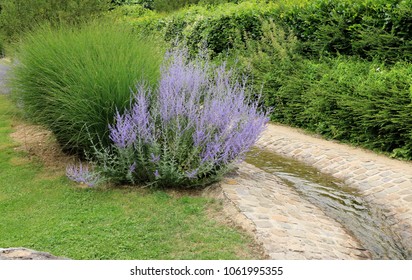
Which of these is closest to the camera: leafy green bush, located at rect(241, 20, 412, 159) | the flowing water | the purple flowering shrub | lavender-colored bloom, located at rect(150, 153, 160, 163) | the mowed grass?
the mowed grass

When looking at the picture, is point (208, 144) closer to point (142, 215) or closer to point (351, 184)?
point (142, 215)

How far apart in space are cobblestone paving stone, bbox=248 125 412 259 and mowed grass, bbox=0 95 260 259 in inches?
14.0

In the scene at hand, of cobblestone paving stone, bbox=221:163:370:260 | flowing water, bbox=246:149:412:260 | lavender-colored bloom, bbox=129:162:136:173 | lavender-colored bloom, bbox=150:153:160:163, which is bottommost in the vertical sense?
flowing water, bbox=246:149:412:260

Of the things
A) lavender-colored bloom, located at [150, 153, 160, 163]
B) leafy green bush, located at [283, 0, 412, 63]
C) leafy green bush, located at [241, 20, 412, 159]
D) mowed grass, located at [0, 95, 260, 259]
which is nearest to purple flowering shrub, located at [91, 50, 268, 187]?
lavender-colored bloom, located at [150, 153, 160, 163]

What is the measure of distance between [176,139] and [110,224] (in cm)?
129

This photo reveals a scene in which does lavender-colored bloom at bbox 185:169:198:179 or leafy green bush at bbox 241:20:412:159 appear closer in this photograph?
lavender-colored bloom at bbox 185:169:198:179

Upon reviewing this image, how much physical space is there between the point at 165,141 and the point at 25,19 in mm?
8939

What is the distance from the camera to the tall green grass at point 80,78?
5.71 metres

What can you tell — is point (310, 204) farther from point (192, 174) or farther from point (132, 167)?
point (132, 167)

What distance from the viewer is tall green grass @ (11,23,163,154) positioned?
18.7 feet

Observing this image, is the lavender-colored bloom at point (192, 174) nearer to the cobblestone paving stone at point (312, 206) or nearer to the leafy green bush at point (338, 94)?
the cobblestone paving stone at point (312, 206)

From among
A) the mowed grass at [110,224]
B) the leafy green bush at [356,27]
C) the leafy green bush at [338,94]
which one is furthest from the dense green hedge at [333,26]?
the mowed grass at [110,224]

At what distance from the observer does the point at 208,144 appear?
538 centimetres

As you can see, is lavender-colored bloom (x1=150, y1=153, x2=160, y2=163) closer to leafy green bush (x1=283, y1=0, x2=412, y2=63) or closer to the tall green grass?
the tall green grass
